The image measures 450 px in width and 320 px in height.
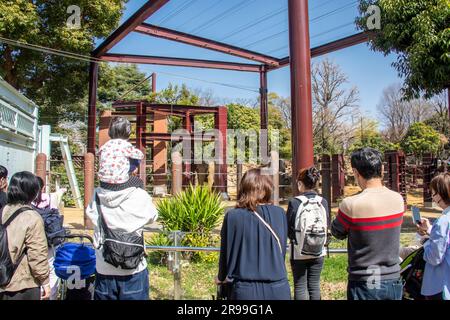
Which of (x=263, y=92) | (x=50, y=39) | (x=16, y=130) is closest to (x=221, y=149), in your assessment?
(x=263, y=92)

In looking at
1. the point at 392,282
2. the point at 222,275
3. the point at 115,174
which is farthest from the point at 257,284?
the point at 115,174

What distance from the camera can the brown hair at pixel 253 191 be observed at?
7.36ft

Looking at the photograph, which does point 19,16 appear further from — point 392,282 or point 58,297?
point 392,282

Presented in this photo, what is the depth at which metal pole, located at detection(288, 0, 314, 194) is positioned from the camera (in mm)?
5867

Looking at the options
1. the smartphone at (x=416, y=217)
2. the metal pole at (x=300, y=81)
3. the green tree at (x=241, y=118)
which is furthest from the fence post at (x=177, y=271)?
the green tree at (x=241, y=118)

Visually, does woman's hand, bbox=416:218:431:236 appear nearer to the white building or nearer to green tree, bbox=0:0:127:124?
the white building

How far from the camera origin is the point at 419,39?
318 inches

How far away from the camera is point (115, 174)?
2420 millimetres

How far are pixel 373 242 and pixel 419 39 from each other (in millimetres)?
7164

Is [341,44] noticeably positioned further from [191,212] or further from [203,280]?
[203,280]

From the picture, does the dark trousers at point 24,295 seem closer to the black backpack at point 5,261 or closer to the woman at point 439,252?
the black backpack at point 5,261

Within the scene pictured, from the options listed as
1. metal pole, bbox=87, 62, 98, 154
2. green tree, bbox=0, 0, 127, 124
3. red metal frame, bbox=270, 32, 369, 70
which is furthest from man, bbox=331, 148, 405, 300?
green tree, bbox=0, 0, 127, 124

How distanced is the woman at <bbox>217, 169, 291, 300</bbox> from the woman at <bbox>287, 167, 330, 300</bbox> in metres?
0.77
